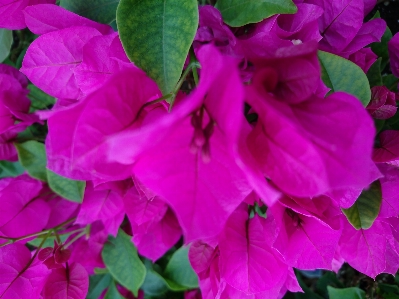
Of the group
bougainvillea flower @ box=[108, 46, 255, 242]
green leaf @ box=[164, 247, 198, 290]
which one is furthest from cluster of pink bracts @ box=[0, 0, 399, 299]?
green leaf @ box=[164, 247, 198, 290]

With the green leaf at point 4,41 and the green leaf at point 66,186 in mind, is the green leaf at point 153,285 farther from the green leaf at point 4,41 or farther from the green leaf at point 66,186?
the green leaf at point 4,41

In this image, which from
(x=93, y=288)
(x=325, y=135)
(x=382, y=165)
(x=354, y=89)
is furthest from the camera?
(x=93, y=288)

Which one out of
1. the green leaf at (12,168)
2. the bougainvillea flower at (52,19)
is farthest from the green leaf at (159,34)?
the green leaf at (12,168)

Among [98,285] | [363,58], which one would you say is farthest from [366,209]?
[98,285]

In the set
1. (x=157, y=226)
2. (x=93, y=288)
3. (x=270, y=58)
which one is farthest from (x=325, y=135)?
(x=93, y=288)

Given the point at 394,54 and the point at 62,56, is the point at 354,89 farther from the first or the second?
the point at 62,56

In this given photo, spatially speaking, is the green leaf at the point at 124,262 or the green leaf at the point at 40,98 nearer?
Result: the green leaf at the point at 124,262
